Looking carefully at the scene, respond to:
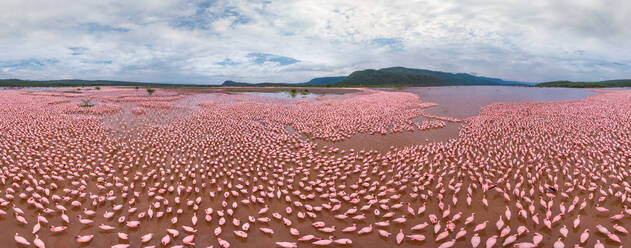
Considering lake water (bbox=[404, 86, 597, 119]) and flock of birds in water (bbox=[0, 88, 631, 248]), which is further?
lake water (bbox=[404, 86, 597, 119])

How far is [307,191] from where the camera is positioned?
34.2 feet

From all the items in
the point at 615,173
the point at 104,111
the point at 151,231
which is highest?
the point at 104,111

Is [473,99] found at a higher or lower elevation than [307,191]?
higher

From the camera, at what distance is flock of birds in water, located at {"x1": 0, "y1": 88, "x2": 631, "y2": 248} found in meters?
7.58

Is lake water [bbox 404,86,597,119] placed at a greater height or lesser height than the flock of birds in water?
greater

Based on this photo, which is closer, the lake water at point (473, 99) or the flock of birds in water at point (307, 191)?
the flock of birds in water at point (307, 191)

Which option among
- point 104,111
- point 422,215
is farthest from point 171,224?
point 104,111

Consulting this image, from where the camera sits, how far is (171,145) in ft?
51.4

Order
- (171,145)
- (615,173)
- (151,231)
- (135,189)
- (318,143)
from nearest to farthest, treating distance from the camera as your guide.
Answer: (151,231) < (135,189) < (615,173) < (171,145) < (318,143)

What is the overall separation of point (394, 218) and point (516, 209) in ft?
14.3

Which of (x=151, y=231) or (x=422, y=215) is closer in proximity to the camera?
(x=151, y=231)

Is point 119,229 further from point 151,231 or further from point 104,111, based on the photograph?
point 104,111

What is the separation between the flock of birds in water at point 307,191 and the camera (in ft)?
24.9

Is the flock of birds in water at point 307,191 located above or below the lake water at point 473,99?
below
